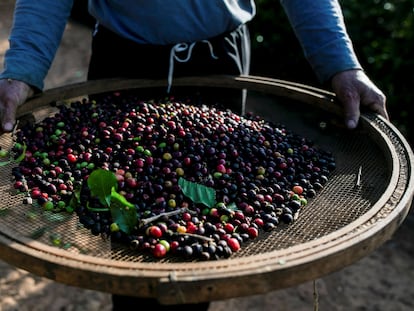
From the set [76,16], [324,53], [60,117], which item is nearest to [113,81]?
[60,117]

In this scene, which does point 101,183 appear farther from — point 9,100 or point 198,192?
point 9,100

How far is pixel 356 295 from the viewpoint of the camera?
118 inches

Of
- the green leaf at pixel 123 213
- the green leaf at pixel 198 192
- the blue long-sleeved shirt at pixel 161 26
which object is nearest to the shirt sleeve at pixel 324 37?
the blue long-sleeved shirt at pixel 161 26

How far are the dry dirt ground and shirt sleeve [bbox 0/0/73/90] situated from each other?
1.33 meters

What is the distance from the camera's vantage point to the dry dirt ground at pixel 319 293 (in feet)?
9.31

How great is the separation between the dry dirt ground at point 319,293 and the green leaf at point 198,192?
1467 millimetres

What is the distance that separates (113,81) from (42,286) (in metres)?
1.35

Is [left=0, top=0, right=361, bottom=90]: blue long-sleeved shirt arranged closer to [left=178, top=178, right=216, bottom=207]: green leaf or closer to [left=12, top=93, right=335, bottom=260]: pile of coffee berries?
[left=12, top=93, right=335, bottom=260]: pile of coffee berries

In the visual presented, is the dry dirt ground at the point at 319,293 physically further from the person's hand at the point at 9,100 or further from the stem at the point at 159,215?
the stem at the point at 159,215

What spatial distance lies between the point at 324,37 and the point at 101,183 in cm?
104

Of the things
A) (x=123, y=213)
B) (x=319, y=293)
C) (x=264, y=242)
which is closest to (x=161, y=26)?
(x=123, y=213)

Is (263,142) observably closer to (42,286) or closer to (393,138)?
(393,138)

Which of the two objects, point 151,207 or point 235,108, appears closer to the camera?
point 151,207

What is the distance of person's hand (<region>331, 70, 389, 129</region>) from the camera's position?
1.93m
